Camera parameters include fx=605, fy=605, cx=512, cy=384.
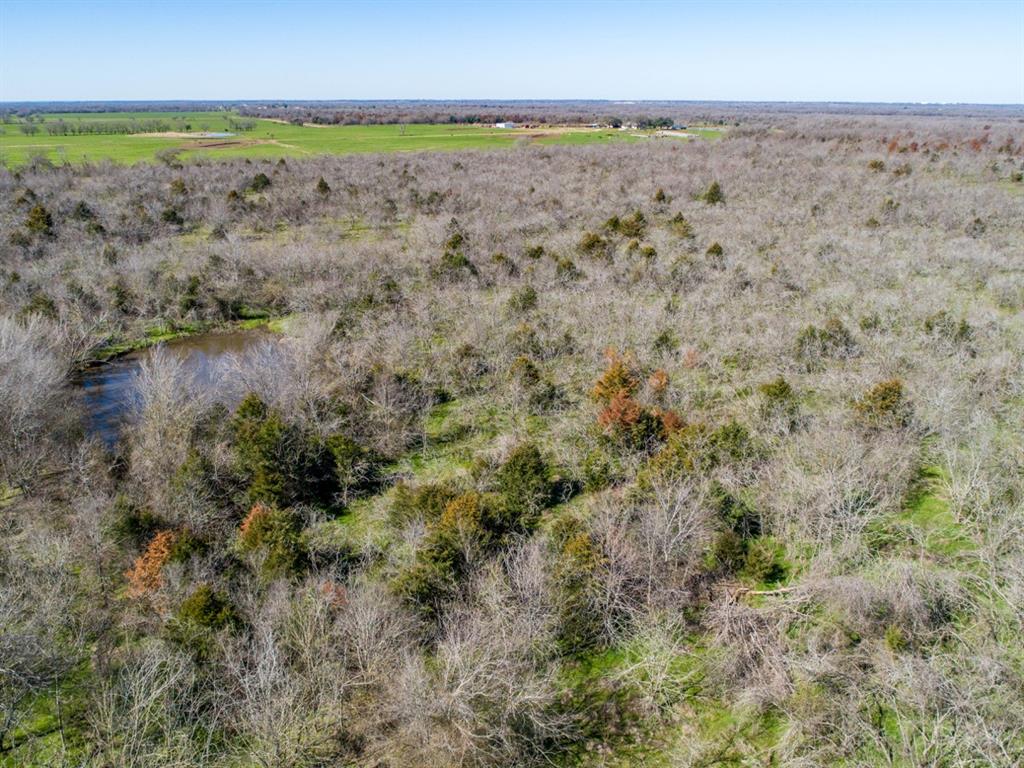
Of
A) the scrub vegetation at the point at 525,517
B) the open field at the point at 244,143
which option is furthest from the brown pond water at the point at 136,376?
the open field at the point at 244,143

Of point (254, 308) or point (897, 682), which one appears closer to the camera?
point (897, 682)

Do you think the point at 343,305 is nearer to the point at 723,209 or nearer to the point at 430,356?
the point at 430,356

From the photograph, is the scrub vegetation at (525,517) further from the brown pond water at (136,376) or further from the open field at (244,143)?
the open field at (244,143)

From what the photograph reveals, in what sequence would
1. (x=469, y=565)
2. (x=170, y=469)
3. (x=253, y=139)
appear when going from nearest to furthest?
(x=469, y=565), (x=170, y=469), (x=253, y=139)

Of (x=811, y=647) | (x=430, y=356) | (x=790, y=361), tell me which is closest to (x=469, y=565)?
(x=811, y=647)

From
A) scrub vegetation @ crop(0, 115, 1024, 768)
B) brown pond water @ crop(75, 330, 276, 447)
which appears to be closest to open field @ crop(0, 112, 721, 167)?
scrub vegetation @ crop(0, 115, 1024, 768)

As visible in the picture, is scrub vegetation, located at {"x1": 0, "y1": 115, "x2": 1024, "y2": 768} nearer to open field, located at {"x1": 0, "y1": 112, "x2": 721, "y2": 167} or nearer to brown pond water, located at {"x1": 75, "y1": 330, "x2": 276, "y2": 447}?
brown pond water, located at {"x1": 75, "y1": 330, "x2": 276, "y2": 447}
